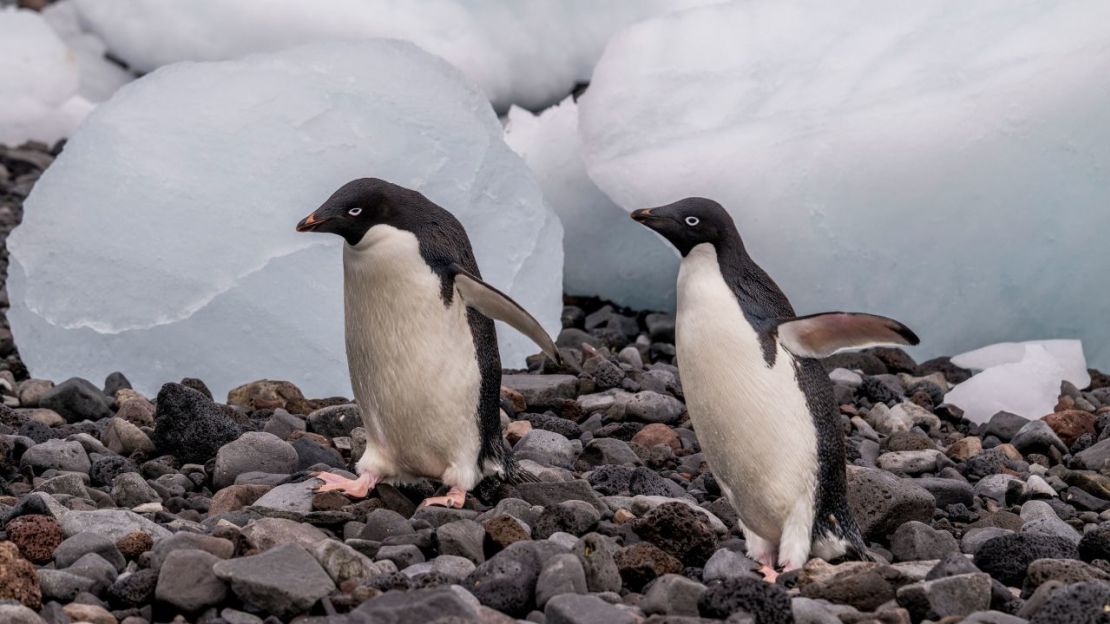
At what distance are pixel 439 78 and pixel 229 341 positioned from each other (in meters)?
1.37

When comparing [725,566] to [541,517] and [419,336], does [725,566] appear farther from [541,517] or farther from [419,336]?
[419,336]

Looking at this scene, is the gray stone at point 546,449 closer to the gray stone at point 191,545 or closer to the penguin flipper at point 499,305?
the penguin flipper at point 499,305

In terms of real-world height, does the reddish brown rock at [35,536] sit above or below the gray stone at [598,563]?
above

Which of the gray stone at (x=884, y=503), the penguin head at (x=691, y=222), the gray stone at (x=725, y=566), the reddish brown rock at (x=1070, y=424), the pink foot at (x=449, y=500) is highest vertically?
the penguin head at (x=691, y=222)

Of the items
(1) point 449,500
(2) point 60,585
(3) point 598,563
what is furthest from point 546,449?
(2) point 60,585

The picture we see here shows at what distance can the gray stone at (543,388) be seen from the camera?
16.0 feet

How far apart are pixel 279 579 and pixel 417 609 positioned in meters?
0.36

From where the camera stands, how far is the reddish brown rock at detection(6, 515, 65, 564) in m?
2.95

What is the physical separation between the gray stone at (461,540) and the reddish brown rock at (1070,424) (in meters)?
2.60

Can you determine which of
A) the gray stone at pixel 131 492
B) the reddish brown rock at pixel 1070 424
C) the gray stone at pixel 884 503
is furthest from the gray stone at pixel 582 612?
the reddish brown rock at pixel 1070 424

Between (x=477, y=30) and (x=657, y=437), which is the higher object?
(x=477, y=30)

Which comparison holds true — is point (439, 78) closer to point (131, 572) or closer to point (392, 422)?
point (392, 422)

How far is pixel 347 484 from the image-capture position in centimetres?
356

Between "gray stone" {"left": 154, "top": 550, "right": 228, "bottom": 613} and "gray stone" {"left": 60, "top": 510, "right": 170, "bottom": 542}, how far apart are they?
13.8 inches
